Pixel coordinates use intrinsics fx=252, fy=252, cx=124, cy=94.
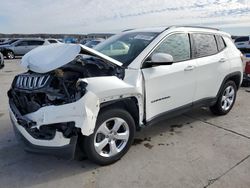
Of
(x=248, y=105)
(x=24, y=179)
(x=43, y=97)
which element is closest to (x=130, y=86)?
(x=43, y=97)

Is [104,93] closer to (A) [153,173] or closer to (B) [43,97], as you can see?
(B) [43,97]

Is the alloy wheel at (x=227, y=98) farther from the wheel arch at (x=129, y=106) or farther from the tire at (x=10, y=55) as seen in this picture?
the tire at (x=10, y=55)

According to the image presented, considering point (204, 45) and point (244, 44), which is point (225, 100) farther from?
point (244, 44)

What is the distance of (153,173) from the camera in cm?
309

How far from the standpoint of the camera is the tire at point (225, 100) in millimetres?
4949

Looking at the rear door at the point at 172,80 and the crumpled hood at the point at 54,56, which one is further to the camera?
the rear door at the point at 172,80

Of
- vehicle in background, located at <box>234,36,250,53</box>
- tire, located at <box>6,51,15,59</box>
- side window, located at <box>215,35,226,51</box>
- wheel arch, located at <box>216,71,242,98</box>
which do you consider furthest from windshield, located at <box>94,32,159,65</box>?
tire, located at <box>6,51,15,59</box>

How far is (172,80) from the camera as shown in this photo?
3758 mm

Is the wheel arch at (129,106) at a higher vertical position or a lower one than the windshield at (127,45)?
lower

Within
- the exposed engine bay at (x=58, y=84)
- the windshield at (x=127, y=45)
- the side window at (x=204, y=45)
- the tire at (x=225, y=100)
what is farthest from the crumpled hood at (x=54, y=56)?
the tire at (x=225, y=100)

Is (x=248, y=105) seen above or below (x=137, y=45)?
below

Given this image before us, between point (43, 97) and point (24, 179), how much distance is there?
1.00 m

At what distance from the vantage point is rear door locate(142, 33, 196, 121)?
3.50 m

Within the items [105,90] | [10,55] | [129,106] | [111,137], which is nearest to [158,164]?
[111,137]
